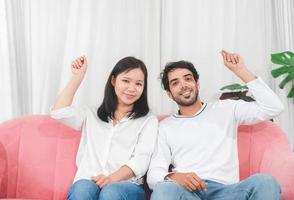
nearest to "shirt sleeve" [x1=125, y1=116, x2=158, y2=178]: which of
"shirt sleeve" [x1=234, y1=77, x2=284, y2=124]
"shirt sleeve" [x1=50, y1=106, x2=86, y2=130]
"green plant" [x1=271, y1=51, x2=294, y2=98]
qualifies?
"shirt sleeve" [x1=50, y1=106, x2=86, y2=130]

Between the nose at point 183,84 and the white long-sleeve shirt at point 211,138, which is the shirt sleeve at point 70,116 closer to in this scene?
the white long-sleeve shirt at point 211,138

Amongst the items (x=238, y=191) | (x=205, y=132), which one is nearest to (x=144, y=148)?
(x=205, y=132)

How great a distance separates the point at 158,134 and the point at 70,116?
1.61ft

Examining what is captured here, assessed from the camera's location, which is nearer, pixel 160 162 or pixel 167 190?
pixel 167 190

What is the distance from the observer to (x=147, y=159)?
1.92 meters

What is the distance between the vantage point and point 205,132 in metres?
1.96

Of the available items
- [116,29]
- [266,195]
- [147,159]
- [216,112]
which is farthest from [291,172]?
[116,29]

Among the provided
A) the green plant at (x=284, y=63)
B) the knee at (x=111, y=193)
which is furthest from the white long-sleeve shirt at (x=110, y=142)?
the green plant at (x=284, y=63)

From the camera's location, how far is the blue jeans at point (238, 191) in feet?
4.94

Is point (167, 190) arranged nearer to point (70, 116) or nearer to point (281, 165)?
point (281, 165)

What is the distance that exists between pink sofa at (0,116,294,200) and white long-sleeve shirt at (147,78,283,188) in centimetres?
12

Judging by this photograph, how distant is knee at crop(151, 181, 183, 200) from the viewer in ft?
5.06

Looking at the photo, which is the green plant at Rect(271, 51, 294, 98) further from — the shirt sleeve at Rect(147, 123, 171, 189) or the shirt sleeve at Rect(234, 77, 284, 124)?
the shirt sleeve at Rect(147, 123, 171, 189)

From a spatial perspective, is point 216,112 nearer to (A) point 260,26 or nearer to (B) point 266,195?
(B) point 266,195
